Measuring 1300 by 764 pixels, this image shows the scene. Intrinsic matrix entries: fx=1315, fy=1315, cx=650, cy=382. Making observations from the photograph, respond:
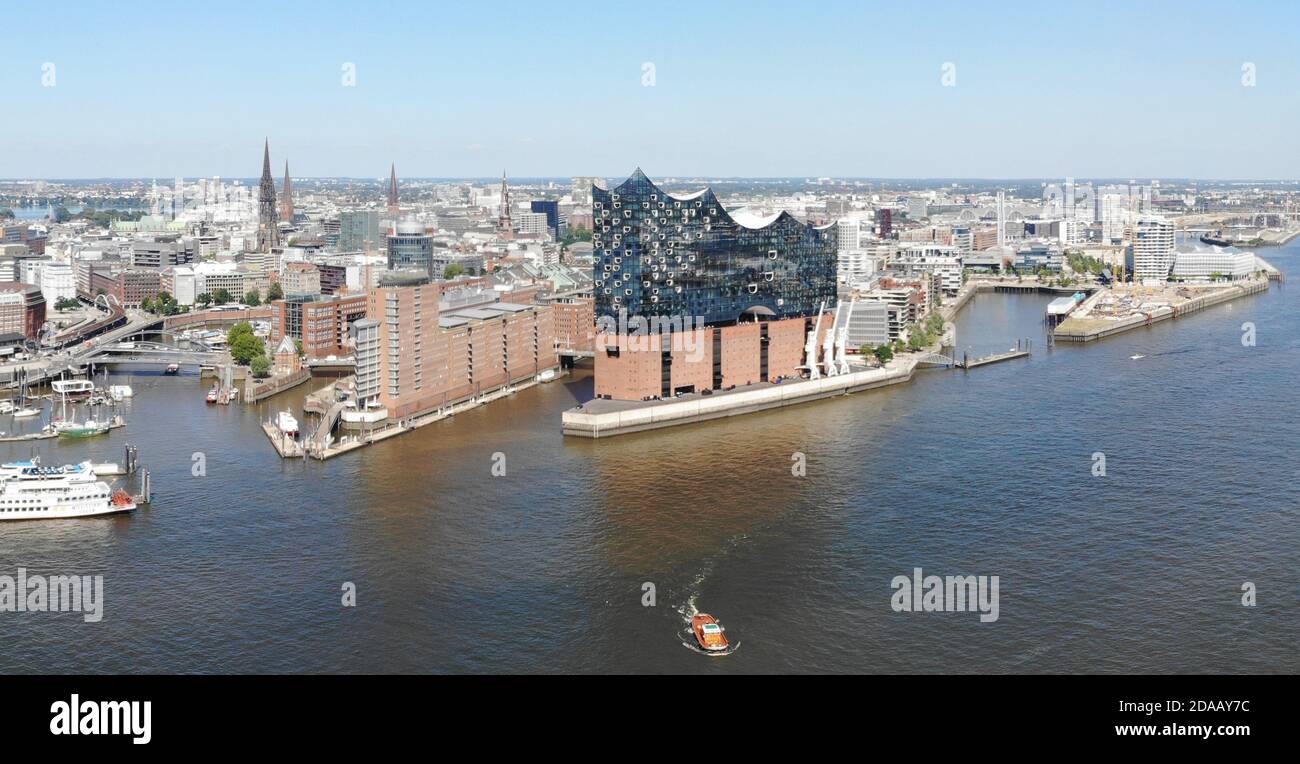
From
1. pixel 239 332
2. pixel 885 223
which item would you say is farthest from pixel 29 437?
pixel 885 223

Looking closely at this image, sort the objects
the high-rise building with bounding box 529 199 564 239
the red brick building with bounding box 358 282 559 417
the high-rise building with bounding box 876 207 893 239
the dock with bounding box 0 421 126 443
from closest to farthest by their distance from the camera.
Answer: the dock with bounding box 0 421 126 443 < the red brick building with bounding box 358 282 559 417 < the high-rise building with bounding box 876 207 893 239 < the high-rise building with bounding box 529 199 564 239

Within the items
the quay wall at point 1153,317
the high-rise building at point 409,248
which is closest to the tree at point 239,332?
the high-rise building at point 409,248

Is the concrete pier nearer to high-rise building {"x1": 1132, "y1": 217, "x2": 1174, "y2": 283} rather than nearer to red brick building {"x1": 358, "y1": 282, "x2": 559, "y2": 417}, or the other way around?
red brick building {"x1": 358, "y1": 282, "x2": 559, "y2": 417}

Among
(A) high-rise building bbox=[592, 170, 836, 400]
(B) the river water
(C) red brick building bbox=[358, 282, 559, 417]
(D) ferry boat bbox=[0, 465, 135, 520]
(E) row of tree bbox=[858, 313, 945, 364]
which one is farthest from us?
(E) row of tree bbox=[858, 313, 945, 364]

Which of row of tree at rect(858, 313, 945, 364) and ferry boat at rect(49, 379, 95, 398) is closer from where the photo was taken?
ferry boat at rect(49, 379, 95, 398)

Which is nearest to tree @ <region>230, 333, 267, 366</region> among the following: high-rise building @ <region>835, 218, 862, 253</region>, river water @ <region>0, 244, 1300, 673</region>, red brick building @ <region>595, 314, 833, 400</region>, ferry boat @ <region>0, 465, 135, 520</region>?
river water @ <region>0, 244, 1300, 673</region>

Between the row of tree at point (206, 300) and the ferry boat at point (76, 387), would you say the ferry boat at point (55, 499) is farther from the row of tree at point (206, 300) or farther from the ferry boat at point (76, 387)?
the row of tree at point (206, 300)
